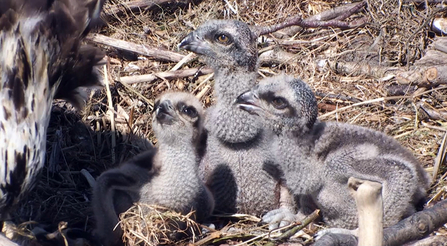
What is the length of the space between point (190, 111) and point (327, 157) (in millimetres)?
1037

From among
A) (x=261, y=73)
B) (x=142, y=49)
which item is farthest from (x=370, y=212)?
(x=142, y=49)

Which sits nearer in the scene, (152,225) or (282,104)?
(152,225)

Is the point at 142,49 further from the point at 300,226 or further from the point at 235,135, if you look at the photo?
the point at 300,226

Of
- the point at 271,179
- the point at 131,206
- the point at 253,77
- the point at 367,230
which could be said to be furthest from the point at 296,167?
the point at 367,230

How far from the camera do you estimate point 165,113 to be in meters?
4.82

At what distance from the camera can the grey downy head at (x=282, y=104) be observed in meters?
4.68

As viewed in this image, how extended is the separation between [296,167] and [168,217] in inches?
37.6

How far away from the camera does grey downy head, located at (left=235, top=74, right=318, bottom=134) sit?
4.68 m

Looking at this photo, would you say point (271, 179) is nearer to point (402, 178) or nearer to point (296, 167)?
point (296, 167)

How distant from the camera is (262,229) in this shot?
16.2ft

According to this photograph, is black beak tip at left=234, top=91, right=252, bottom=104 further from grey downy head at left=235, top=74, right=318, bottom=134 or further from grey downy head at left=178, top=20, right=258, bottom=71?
grey downy head at left=178, top=20, right=258, bottom=71

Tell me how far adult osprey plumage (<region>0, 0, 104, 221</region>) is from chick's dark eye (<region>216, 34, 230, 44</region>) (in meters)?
0.88

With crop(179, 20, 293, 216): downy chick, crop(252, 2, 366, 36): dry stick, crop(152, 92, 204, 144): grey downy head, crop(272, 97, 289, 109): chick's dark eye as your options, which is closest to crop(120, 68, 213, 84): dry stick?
crop(252, 2, 366, 36): dry stick

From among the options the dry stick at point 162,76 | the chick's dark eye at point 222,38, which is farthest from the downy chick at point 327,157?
the dry stick at point 162,76
